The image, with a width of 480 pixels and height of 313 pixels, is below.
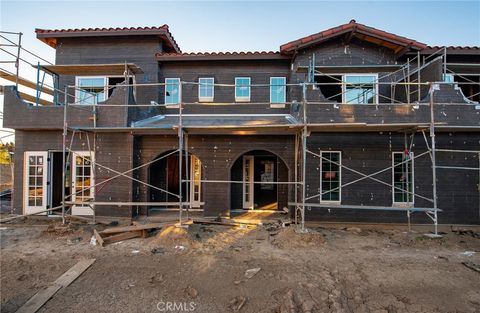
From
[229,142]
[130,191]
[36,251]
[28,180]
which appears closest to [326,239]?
[229,142]

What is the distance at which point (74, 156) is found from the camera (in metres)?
9.47

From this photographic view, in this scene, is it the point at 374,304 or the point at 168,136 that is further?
the point at 168,136

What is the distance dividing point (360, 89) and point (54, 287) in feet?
35.0

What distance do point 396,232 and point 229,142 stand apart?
625cm

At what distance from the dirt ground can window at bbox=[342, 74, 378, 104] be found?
5019mm

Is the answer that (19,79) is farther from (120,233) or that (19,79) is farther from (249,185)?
(249,185)

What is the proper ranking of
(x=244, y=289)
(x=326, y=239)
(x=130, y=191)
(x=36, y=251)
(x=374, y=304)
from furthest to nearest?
(x=130, y=191), (x=326, y=239), (x=36, y=251), (x=244, y=289), (x=374, y=304)

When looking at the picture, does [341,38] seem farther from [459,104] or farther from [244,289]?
[244,289]

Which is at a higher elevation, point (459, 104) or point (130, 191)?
point (459, 104)

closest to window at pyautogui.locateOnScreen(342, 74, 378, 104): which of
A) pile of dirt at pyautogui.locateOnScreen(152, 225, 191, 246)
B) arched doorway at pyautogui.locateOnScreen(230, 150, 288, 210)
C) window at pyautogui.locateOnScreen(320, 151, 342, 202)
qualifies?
window at pyautogui.locateOnScreen(320, 151, 342, 202)

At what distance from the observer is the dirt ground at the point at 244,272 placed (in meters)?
4.10

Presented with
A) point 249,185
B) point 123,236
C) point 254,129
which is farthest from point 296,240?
point 123,236

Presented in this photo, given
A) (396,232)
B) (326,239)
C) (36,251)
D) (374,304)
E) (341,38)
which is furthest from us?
(341,38)

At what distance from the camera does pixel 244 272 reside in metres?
5.13
